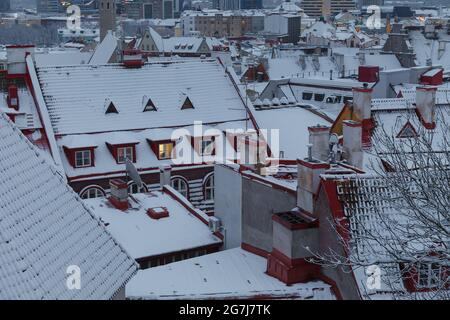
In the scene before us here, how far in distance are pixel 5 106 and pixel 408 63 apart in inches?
1849

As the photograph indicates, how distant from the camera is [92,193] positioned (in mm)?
29359

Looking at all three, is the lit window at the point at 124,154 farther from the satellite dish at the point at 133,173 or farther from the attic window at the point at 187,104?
the attic window at the point at 187,104

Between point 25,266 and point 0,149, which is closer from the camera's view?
point 25,266

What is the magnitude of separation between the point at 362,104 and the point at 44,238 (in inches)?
654

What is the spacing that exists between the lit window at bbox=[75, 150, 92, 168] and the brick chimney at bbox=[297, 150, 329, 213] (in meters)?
13.1

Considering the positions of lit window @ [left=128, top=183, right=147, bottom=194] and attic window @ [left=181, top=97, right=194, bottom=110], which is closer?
lit window @ [left=128, top=183, right=147, bottom=194]

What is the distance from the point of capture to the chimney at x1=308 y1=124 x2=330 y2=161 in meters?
20.2

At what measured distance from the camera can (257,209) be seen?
2014cm

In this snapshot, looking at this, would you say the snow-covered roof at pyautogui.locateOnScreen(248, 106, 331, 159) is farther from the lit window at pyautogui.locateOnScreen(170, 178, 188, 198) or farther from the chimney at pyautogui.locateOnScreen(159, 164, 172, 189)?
the chimney at pyautogui.locateOnScreen(159, 164, 172, 189)

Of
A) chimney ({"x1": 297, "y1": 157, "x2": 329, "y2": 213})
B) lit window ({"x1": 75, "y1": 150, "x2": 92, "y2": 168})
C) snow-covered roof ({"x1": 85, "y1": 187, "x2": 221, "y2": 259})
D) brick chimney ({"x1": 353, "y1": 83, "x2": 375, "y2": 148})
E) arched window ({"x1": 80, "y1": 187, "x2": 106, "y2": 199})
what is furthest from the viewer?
lit window ({"x1": 75, "y1": 150, "x2": 92, "y2": 168})

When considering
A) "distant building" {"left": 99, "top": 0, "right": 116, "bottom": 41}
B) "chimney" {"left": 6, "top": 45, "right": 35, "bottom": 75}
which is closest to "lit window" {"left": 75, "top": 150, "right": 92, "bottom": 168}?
"chimney" {"left": 6, "top": 45, "right": 35, "bottom": 75}

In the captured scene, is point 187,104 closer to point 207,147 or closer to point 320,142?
point 207,147
